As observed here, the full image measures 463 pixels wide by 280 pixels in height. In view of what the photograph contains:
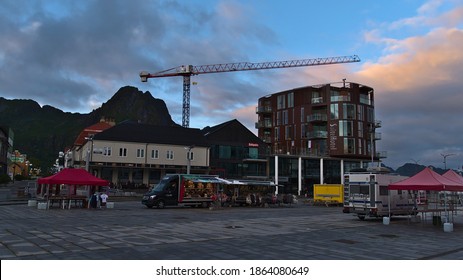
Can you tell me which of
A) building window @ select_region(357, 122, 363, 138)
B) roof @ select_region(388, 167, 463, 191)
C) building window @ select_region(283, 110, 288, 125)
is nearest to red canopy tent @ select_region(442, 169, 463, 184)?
roof @ select_region(388, 167, 463, 191)

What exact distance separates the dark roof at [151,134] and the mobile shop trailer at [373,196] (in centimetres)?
4394

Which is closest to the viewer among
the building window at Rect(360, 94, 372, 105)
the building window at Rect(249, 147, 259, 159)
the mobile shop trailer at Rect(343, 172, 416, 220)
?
the mobile shop trailer at Rect(343, 172, 416, 220)

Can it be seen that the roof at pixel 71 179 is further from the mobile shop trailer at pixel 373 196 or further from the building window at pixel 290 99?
the building window at pixel 290 99

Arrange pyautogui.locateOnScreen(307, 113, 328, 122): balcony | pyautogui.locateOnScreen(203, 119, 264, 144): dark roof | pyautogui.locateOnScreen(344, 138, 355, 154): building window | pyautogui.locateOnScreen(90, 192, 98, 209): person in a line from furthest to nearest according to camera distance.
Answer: pyautogui.locateOnScreen(307, 113, 328, 122): balcony < pyautogui.locateOnScreen(344, 138, 355, 154): building window < pyautogui.locateOnScreen(203, 119, 264, 144): dark roof < pyautogui.locateOnScreen(90, 192, 98, 209): person

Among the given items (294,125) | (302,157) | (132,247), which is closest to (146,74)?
(294,125)

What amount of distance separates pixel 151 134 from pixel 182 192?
117 feet

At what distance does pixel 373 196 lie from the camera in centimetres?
2502

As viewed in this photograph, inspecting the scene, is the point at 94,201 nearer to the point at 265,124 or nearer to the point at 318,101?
the point at 318,101

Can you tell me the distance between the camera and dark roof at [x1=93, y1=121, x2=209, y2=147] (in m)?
63.2

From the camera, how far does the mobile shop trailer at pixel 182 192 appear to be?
32656mm

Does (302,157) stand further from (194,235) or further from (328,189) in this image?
(194,235)

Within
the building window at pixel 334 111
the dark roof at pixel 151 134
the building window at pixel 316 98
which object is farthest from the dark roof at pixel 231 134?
the building window at pixel 334 111

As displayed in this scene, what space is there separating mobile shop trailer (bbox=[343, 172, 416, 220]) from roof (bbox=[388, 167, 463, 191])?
230 centimetres

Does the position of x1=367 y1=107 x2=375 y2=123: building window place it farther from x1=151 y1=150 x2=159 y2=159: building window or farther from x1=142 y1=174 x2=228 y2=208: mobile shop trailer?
x1=142 y1=174 x2=228 y2=208: mobile shop trailer
